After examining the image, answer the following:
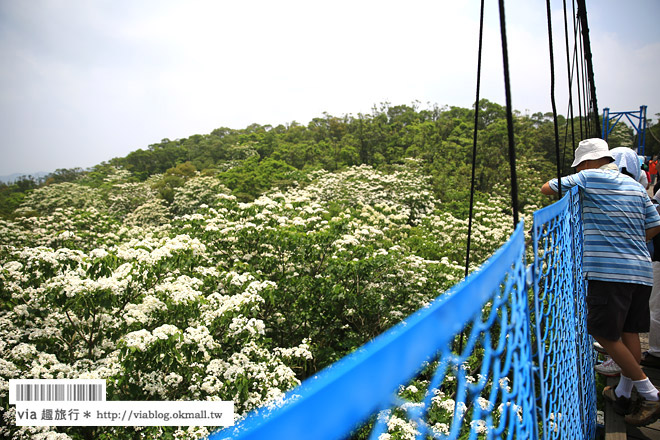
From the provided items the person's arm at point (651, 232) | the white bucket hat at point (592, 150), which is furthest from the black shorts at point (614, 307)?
the white bucket hat at point (592, 150)

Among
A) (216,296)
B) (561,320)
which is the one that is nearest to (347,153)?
(216,296)

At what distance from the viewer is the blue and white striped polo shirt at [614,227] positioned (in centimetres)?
196

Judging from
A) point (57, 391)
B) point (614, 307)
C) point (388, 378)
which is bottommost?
point (57, 391)

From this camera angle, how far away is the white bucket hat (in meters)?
2.10

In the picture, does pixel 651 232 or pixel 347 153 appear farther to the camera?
pixel 347 153

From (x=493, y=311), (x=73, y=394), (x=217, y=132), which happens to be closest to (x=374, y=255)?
(x=73, y=394)

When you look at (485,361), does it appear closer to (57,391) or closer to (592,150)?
(592,150)

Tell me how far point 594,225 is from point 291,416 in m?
2.21

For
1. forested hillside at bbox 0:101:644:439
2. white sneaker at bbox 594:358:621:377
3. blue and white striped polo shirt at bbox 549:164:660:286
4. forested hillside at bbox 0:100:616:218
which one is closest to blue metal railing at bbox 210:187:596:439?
blue and white striped polo shirt at bbox 549:164:660:286

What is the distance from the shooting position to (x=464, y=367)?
0.69 m

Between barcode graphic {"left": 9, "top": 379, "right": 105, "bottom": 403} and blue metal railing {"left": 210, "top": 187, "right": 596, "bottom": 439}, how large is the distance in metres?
2.65

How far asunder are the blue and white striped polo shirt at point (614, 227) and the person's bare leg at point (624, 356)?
1.10 feet

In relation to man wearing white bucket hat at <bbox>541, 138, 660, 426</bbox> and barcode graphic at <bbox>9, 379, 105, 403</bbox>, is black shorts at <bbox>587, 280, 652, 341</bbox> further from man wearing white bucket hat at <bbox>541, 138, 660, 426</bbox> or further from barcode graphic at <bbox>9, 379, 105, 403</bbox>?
barcode graphic at <bbox>9, 379, 105, 403</bbox>

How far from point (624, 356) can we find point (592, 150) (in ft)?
3.55
